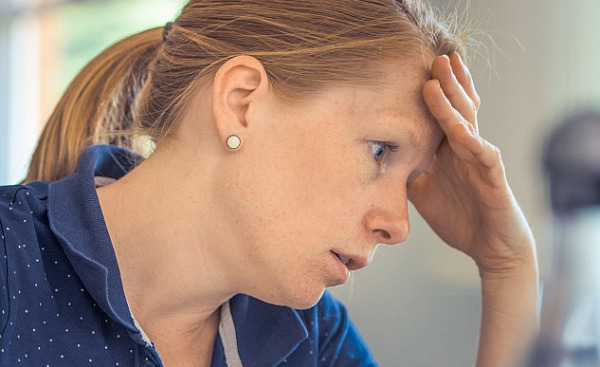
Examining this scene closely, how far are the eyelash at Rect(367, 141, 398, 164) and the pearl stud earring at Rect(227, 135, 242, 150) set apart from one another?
0.15 meters

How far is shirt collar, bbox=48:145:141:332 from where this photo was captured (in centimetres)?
74

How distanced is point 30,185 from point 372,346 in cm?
64

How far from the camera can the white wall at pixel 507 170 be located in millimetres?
905

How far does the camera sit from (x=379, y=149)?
808 mm

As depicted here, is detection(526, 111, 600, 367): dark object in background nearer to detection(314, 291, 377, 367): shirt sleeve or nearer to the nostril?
the nostril

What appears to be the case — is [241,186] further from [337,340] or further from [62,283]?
[337,340]

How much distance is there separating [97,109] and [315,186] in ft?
1.44

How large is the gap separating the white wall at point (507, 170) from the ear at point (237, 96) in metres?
0.33

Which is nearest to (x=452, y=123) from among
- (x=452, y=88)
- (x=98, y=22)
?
(x=452, y=88)

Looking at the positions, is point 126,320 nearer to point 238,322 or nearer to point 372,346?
point 238,322

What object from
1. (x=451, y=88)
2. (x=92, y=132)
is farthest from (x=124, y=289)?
(x=451, y=88)

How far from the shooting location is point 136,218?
81 centimetres

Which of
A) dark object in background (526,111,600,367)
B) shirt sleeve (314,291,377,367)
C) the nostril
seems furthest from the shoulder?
dark object in background (526,111,600,367)

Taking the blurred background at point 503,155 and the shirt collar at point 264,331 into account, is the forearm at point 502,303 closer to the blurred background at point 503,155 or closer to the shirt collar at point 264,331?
the blurred background at point 503,155
